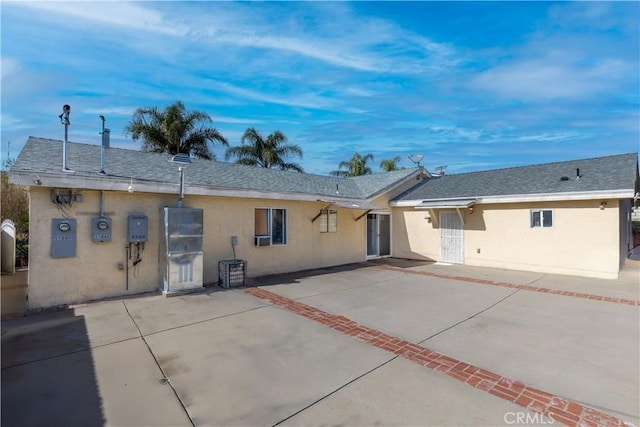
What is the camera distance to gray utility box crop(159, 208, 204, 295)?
325 inches

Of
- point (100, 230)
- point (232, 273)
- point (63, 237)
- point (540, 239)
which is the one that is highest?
point (100, 230)

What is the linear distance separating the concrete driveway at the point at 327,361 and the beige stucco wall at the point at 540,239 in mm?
2770

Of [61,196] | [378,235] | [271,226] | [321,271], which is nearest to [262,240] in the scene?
[271,226]

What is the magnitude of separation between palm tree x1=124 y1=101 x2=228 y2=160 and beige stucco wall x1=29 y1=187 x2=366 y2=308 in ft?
48.9

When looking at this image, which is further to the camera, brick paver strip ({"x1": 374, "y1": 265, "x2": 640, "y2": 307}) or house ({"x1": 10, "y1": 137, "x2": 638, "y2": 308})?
brick paver strip ({"x1": 374, "y1": 265, "x2": 640, "y2": 307})

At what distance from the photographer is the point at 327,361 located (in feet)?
14.9

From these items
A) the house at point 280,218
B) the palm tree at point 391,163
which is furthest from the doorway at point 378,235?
the palm tree at point 391,163

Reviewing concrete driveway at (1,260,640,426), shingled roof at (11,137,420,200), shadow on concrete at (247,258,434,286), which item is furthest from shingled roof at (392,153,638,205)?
concrete driveway at (1,260,640,426)

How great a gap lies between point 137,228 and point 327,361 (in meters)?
6.63

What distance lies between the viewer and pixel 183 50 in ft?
32.3

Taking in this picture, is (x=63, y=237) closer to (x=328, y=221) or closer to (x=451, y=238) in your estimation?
(x=328, y=221)

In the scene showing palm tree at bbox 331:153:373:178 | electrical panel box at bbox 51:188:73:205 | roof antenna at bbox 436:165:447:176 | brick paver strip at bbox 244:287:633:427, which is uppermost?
palm tree at bbox 331:153:373:178

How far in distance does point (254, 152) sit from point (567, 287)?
75.0 feet

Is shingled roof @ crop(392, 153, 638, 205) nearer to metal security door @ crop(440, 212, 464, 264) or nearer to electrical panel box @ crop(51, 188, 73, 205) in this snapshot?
metal security door @ crop(440, 212, 464, 264)
